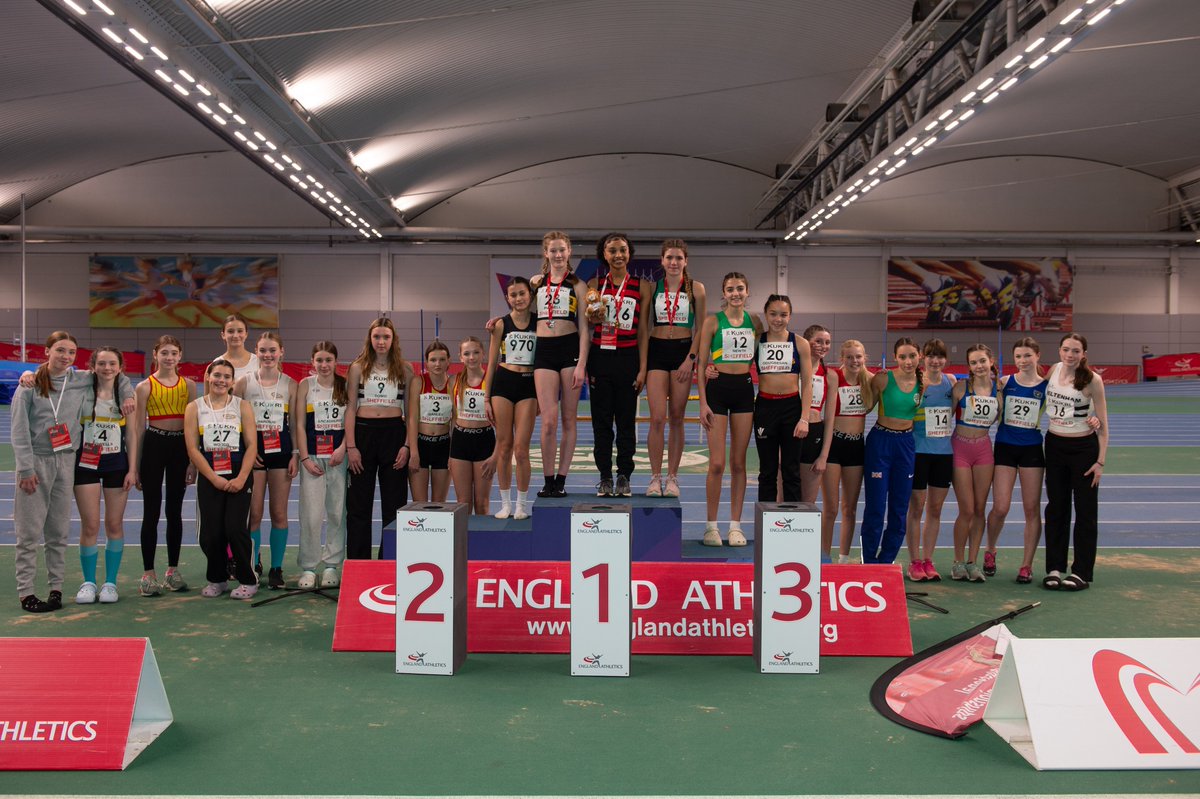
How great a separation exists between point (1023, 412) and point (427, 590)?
4.38 meters

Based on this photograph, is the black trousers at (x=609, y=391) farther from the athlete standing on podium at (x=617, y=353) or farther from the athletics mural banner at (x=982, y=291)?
the athletics mural banner at (x=982, y=291)

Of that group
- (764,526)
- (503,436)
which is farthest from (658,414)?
(764,526)

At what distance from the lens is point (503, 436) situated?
19.6 feet

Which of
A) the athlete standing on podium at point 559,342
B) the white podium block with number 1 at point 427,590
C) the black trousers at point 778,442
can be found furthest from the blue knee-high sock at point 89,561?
the black trousers at point 778,442

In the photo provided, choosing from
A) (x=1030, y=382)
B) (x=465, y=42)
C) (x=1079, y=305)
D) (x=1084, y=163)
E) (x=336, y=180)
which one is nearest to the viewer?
(x=1030, y=382)

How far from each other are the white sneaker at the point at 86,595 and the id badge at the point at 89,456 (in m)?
0.77

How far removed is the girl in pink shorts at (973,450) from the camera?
6.42 metres

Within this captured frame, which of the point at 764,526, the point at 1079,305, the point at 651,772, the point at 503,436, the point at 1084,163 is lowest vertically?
the point at 651,772

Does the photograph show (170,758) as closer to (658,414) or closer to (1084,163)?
(658,414)

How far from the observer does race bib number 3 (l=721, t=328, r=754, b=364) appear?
5.75 m

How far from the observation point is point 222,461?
5.79 metres

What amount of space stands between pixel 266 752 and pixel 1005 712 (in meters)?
3.01

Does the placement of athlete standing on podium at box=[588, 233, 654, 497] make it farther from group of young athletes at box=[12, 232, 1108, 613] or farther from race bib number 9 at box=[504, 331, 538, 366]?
race bib number 9 at box=[504, 331, 538, 366]

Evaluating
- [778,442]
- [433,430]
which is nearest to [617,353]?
[778,442]
